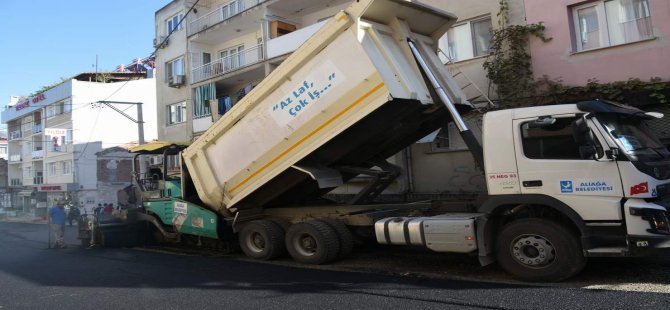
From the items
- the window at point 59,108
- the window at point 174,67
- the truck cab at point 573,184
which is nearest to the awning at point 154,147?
the truck cab at point 573,184

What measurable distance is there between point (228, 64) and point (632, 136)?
19101mm

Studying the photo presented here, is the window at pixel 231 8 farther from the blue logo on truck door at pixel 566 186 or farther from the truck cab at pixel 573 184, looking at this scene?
the blue logo on truck door at pixel 566 186

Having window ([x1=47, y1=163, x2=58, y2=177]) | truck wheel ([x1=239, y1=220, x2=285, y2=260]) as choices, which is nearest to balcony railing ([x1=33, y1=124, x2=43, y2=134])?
window ([x1=47, y1=163, x2=58, y2=177])

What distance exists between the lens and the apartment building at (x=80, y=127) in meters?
38.9

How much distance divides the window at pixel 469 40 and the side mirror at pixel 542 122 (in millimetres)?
7479

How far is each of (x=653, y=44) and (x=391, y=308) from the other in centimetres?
931

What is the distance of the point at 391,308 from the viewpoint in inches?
211

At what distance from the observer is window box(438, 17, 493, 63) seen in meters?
13.5

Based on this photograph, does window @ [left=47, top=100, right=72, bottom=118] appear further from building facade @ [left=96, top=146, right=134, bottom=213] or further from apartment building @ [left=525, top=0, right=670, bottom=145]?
apartment building @ [left=525, top=0, right=670, bottom=145]

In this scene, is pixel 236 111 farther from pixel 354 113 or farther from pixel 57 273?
pixel 57 273

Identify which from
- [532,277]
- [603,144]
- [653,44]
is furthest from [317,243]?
[653,44]

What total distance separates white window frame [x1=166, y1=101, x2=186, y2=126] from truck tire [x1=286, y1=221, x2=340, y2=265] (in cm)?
1777

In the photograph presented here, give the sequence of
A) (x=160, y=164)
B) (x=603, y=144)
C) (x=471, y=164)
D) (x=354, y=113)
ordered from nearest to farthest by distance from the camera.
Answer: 1. (x=603, y=144)
2. (x=354, y=113)
3. (x=160, y=164)
4. (x=471, y=164)

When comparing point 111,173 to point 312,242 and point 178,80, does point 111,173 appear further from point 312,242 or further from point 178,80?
point 312,242
